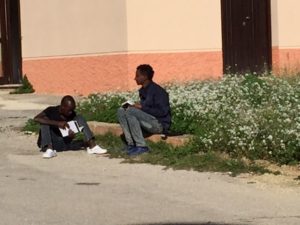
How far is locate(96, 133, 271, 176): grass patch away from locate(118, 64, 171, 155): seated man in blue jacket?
0.57 ft

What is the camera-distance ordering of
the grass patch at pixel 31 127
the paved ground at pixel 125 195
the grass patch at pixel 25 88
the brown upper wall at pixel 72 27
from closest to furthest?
the paved ground at pixel 125 195
the grass patch at pixel 31 127
the brown upper wall at pixel 72 27
the grass patch at pixel 25 88

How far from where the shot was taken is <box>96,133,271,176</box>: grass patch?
348 inches

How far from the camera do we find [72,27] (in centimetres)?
1747

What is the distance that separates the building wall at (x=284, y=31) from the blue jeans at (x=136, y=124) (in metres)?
8.06

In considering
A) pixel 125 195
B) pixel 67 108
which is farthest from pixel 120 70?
pixel 125 195

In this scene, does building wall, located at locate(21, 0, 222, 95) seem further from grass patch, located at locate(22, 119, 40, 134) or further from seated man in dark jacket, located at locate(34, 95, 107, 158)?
seated man in dark jacket, located at locate(34, 95, 107, 158)

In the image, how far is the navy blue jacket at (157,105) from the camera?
1006 centimetres

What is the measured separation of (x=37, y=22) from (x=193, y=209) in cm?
1238

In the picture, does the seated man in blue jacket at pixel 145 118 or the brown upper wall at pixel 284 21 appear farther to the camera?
the brown upper wall at pixel 284 21

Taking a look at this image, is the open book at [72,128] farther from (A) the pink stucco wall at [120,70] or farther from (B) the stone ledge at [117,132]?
(A) the pink stucco wall at [120,70]

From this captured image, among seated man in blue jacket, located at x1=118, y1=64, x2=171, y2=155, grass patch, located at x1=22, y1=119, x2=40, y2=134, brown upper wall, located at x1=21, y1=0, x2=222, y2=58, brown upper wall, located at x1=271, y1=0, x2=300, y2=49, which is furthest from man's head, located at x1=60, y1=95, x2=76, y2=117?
brown upper wall, located at x1=271, y1=0, x2=300, y2=49

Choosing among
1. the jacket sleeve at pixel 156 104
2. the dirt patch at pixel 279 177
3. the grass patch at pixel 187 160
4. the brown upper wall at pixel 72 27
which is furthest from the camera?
the brown upper wall at pixel 72 27

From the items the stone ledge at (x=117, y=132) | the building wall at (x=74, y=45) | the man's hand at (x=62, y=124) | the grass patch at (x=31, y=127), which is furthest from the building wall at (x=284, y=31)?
the man's hand at (x=62, y=124)

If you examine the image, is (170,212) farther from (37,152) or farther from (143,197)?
(37,152)
